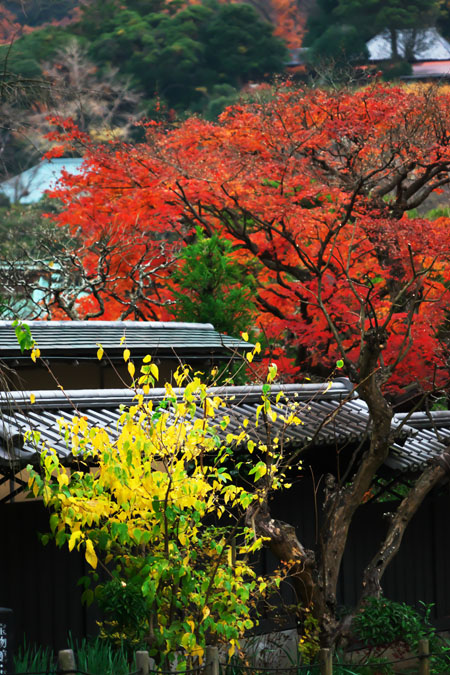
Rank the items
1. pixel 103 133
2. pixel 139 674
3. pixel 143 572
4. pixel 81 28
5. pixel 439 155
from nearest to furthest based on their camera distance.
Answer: pixel 139 674 → pixel 143 572 → pixel 439 155 → pixel 103 133 → pixel 81 28

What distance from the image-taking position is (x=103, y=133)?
171 feet

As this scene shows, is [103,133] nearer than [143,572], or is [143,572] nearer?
[143,572]

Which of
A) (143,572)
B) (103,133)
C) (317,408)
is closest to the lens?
(143,572)

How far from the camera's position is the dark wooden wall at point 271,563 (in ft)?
38.6

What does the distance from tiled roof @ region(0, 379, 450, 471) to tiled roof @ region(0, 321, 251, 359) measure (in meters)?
1.25

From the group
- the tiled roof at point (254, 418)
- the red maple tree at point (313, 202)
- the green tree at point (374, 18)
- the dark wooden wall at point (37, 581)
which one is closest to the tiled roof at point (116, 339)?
the tiled roof at point (254, 418)

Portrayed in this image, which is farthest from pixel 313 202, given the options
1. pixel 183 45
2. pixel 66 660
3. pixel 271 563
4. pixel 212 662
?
pixel 183 45

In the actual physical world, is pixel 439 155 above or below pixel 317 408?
above

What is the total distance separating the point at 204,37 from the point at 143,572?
51.5 meters

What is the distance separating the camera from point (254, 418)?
47.5 feet

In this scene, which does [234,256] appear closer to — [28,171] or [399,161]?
[399,161]

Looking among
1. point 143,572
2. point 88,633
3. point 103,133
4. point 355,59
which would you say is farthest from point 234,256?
point 355,59

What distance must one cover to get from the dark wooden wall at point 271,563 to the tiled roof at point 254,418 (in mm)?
1223

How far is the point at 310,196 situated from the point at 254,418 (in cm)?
977
